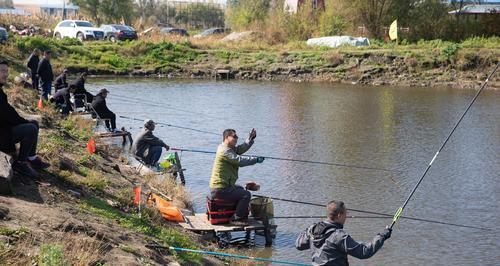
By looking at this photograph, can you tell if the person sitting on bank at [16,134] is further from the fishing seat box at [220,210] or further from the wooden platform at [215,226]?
the fishing seat box at [220,210]

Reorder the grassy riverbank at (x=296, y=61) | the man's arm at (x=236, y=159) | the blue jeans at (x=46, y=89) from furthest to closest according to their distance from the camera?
the grassy riverbank at (x=296, y=61) → the blue jeans at (x=46, y=89) → the man's arm at (x=236, y=159)

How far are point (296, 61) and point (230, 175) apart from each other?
3433 cm

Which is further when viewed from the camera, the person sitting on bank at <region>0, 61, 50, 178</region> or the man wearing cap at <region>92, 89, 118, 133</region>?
the man wearing cap at <region>92, 89, 118, 133</region>

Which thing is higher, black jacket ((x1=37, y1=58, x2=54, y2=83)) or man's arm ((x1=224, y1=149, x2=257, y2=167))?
black jacket ((x1=37, y1=58, x2=54, y2=83))

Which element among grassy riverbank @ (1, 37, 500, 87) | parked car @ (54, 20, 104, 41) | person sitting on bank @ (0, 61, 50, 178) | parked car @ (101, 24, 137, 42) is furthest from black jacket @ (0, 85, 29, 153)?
parked car @ (54, 20, 104, 41)

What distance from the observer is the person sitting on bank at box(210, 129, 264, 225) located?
416 inches

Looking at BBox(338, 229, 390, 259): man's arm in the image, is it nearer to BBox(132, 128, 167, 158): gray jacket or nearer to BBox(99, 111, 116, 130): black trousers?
BBox(132, 128, 167, 158): gray jacket

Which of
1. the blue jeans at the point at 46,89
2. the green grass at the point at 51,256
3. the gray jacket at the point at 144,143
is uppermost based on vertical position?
the blue jeans at the point at 46,89

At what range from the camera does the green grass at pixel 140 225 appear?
30.2 ft

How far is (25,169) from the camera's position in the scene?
30.9 feet

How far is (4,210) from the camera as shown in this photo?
7668 millimetres

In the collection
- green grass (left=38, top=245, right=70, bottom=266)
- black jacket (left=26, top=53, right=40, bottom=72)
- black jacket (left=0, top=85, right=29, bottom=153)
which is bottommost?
green grass (left=38, top=245, right=70, bottom=266)

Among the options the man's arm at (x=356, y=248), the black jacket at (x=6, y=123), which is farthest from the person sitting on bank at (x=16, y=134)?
the man's arm at (x=356, y=248)

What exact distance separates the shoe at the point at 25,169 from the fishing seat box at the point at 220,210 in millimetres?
2637
